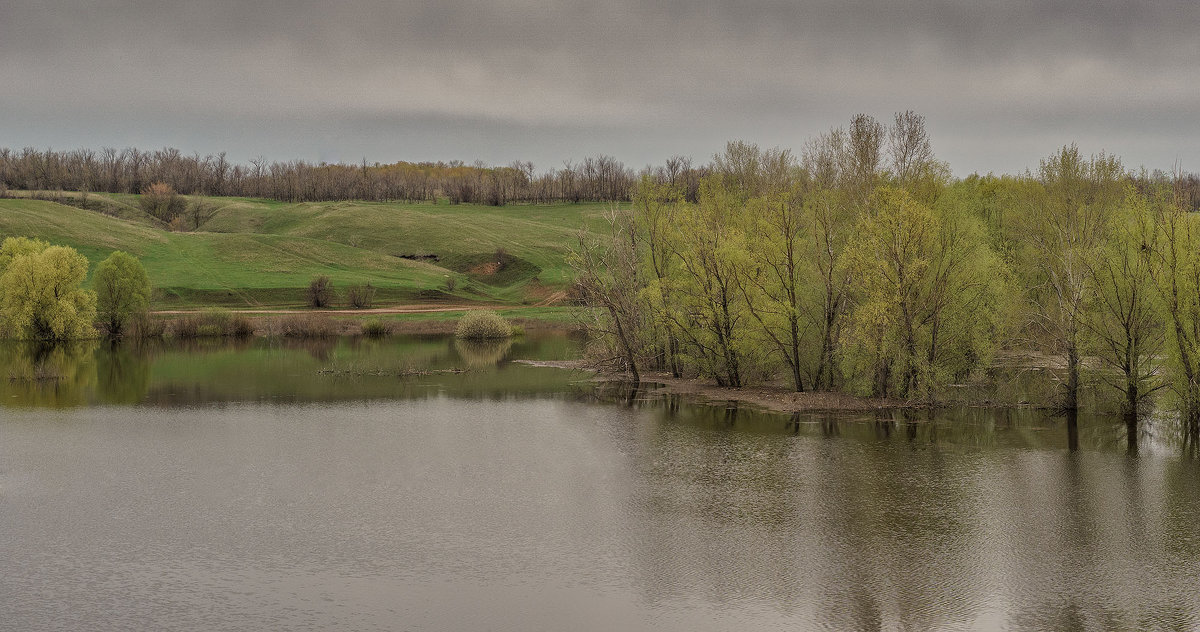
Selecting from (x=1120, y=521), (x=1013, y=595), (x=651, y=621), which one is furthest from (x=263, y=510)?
(x=1120, y=521)

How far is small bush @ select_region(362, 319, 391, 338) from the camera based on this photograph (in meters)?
82.3

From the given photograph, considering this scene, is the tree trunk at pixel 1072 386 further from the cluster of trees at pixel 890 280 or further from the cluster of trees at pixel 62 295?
the cluster of trees at pixel 62 295

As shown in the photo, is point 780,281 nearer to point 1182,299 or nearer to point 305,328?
point 1182,299

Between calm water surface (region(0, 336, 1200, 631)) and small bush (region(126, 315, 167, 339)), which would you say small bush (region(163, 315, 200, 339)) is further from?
calm water surface (region(0, 336, 1200, 631))

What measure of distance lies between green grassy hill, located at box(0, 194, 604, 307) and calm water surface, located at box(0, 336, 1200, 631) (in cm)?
6340

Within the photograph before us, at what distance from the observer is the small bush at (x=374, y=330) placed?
82319 mm

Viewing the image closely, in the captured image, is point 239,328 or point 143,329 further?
point 239,328

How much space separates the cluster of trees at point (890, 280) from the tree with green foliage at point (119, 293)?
141 feet

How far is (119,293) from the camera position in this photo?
77125mm

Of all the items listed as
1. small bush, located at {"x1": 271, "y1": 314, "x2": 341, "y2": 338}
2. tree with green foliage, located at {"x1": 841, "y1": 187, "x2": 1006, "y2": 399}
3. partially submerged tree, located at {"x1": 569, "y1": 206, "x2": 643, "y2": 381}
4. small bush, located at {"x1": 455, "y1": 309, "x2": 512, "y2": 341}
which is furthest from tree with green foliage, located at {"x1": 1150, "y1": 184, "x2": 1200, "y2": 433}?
small bush, located at {"x1": 271, "y1": 314, "x2": 341, "y2": 338}

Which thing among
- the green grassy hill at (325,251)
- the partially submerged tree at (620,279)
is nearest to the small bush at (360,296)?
the green grassy hill at (325,251)

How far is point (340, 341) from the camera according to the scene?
77.4 meters

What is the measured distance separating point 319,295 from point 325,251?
25200 millimetres

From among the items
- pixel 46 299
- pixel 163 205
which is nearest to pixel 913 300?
pixel 46 299
